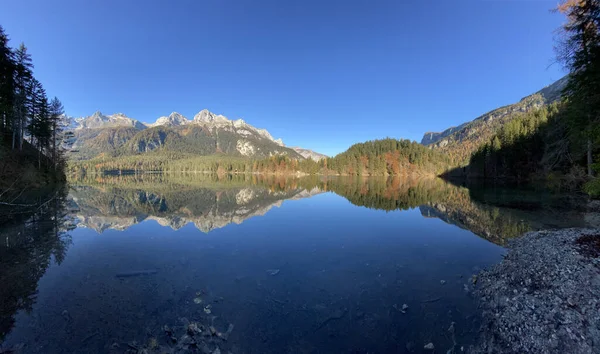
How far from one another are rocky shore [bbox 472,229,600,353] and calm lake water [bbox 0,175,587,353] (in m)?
0.71

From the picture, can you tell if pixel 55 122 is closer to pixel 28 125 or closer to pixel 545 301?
pixel 28 125

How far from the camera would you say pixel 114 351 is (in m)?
7.04

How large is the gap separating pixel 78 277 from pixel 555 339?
18.0 meters

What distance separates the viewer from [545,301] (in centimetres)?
886

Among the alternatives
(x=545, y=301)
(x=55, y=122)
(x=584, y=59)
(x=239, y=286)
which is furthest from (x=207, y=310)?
(x=55, y=122)

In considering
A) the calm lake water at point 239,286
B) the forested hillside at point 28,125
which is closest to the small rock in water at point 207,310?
the calm lake water at point 239,286

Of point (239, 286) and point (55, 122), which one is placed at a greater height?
point (55, 122)

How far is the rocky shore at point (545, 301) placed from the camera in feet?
23.4

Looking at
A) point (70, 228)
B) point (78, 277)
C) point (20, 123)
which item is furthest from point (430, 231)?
point (20, 123)

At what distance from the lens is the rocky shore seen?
23.4 feet

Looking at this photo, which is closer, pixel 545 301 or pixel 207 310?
pixel 545 301

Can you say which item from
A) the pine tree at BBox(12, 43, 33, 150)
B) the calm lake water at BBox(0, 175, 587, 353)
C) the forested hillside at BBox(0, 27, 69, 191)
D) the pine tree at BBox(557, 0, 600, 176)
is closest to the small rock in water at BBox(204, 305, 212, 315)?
the calm lake water at BBox(0, 175, 587, 353)

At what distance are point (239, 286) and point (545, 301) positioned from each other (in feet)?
37.8

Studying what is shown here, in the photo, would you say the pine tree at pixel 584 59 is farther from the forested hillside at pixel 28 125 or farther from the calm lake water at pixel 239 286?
the forested hillside at pixel 28 125
